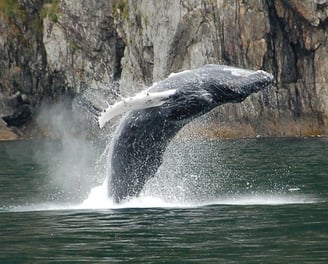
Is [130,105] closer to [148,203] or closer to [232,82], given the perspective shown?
[232,82]

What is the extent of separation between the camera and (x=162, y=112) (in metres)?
20.9

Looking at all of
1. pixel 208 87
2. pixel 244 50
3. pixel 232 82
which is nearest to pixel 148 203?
pixel 208 87

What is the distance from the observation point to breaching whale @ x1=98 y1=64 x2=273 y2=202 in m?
20.6

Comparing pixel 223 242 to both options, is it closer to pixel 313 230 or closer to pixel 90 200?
pixel 313 230

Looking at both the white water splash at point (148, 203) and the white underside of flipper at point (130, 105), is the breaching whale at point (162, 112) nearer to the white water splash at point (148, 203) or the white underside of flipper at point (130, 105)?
the white underside of flipper at point (130, 105)

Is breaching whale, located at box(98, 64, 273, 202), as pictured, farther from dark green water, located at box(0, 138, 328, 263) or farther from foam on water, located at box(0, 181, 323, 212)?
dark green water, located at box(0, 138, 328, 263)

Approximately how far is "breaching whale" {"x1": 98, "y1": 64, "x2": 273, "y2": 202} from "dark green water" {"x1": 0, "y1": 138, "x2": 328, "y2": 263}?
86 centimetres

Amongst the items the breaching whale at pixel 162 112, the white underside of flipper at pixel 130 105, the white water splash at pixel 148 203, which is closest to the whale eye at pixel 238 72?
the breaching whale at pixel 162 112

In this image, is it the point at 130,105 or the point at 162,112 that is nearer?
the point at 130,105

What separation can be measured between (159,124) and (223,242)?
5913 mm

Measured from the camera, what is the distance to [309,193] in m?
24.5

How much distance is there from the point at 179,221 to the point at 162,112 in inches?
129

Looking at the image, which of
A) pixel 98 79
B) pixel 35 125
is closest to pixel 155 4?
pixel 98 79

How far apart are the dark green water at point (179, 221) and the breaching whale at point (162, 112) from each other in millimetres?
862
